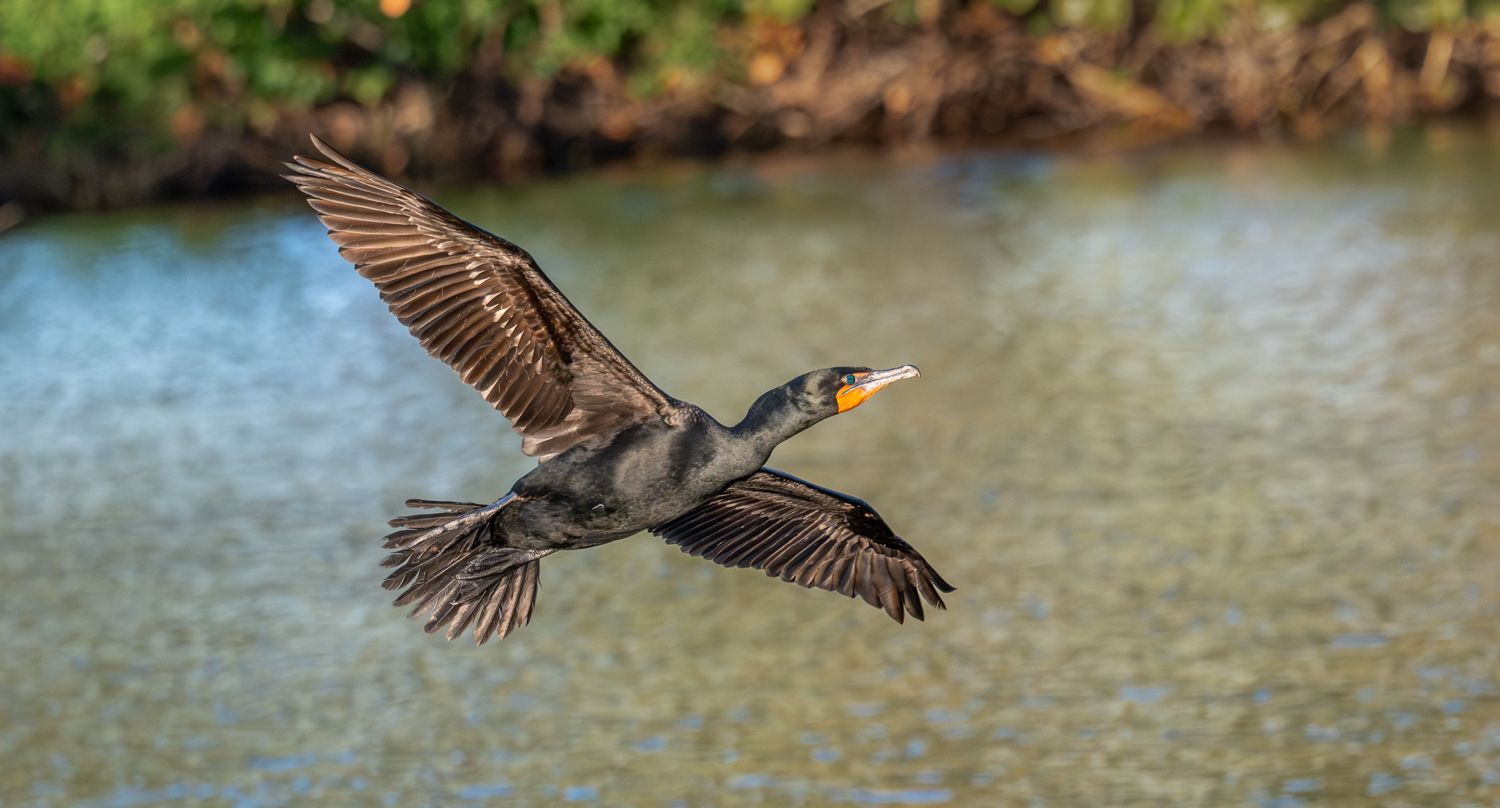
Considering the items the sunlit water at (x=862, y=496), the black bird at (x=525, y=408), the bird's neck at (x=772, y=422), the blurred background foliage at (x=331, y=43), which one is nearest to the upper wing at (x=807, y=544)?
the black bird at (x=525, y=408)

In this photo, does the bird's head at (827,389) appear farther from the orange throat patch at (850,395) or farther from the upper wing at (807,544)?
the upper wing at (807,544)

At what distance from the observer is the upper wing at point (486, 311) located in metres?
5.34

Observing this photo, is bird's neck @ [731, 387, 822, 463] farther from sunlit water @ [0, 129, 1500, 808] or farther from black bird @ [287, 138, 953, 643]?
sunlit water @ [0, 129, 1500, 808]

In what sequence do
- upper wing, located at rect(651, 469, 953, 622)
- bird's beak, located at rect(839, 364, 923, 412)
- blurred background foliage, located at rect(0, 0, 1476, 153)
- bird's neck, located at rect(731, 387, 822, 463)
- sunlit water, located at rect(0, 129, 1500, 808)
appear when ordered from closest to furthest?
bird's beak, located at rect(839, 364, 923, 412)
bird's neck, located at rect(731, 387, 822, 463)
upper wing, located at rect(651, 469, 953, 622)
sunlit water, located at rect(0, 129, 1500, 808)
blurred background foliage, located at rect(0, 0, 1476, 153)

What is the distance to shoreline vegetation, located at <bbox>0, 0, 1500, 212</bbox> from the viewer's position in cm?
2333

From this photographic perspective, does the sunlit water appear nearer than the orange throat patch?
No

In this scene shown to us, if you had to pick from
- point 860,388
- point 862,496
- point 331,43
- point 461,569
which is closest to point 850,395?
point 860,388

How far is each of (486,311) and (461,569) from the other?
0.76 metres

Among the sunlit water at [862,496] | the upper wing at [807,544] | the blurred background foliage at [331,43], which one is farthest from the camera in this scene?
the blurred background foliage at [331,43]

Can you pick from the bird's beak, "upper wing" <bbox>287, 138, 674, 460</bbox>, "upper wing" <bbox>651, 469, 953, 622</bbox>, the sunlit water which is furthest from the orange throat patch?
the sunlit water

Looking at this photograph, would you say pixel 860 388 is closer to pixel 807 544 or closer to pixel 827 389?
pixel 827 389

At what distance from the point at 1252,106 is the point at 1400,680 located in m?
17.1

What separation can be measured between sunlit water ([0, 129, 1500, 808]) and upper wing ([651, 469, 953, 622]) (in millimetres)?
3093

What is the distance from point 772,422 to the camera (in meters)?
5.20
